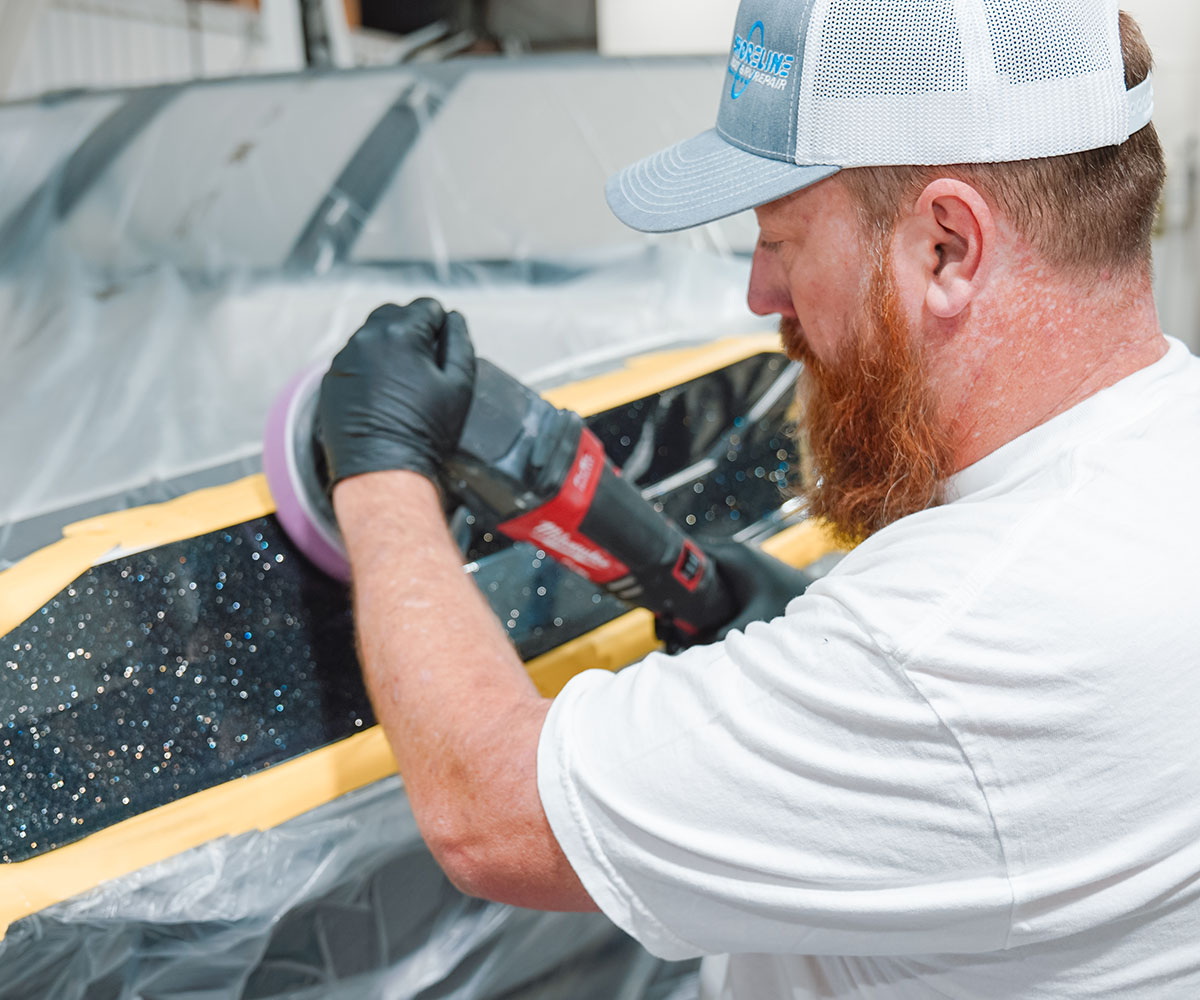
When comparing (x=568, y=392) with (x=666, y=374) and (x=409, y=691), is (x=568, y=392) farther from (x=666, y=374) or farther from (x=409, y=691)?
(x=409, y=691)

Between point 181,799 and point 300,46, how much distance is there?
15.6 ft

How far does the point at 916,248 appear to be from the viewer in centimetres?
70

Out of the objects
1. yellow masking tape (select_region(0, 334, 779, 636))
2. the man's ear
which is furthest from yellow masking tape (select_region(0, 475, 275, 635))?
the man's ear

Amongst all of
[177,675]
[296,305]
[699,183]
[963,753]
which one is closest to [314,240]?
[296,305]

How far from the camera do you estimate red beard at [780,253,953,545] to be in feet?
2.38

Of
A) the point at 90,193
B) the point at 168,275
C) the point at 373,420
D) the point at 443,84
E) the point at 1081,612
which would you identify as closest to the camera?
the point at 1081,612

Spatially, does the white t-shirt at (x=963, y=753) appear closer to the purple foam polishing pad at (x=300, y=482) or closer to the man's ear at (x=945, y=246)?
the man's ear at (x=945, y=246)

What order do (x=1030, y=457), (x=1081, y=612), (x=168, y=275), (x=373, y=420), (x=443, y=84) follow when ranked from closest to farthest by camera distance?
1. (x=1081, y=612)
2. (x=1030, y=457)
3. (x=373, y=420)
4. (x=168, y=275)
5. (x=443, y=84)

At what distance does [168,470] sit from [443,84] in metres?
1.15

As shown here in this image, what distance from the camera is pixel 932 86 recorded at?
2.16 feet

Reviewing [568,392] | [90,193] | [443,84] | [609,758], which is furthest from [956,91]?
[90,193]

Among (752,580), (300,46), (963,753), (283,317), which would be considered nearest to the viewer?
(963,753)

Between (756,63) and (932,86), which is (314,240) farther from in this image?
(932,86)

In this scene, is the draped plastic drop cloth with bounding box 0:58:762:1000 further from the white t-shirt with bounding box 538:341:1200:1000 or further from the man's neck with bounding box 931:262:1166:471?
the man's neck with bounding box 931:262:1166:471
